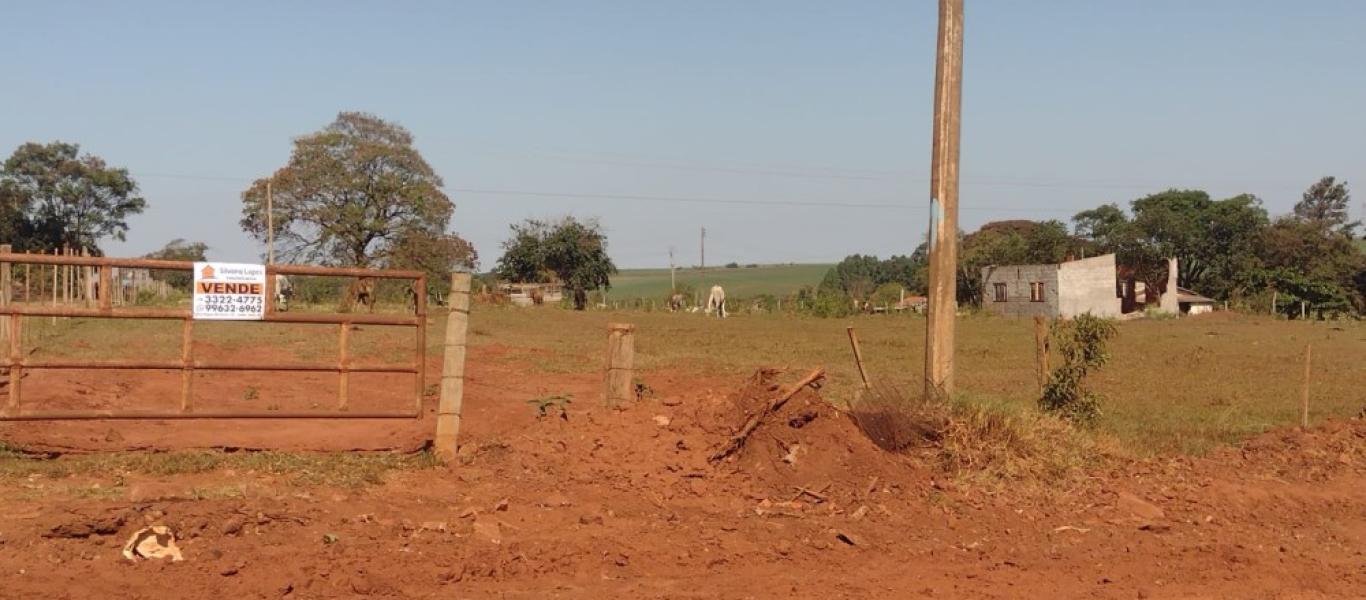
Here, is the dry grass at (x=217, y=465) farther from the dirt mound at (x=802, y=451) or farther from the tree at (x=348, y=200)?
the tree at (x=348, y=200)

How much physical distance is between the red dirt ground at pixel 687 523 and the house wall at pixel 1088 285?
54863 mm

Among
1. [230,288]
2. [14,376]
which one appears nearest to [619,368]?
[230,288]

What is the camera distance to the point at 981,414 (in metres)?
9.53

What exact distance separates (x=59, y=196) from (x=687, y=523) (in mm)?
73442

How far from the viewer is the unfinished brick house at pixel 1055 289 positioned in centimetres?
6319

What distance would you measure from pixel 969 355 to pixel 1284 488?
16334 millimetres

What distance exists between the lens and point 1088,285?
64.0m

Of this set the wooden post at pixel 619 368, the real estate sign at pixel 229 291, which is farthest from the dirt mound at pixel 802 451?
the real estate sign at pixel 229 291

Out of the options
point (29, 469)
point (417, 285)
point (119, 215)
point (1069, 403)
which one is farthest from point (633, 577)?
point (119, 215)

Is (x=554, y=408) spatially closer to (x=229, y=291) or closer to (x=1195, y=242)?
(x=229, y=291)

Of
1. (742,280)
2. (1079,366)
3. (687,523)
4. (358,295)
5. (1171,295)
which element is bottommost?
(687,523)

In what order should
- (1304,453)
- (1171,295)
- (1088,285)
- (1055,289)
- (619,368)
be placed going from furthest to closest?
(1171,295) < (1088,285) < (1055,289) < (1304,453) < (619,368)

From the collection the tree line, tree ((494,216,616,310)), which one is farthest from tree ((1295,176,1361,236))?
tree ((494,216,616,310))

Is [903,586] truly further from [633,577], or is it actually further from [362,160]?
[362,160]
